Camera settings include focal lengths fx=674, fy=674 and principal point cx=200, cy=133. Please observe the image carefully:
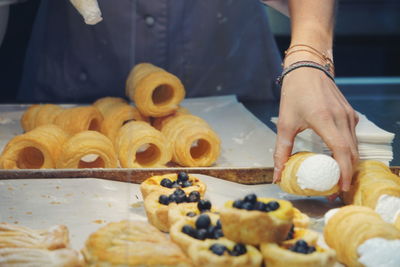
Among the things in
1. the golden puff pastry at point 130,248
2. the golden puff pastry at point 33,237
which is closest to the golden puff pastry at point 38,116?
the golden puff pastry at point 33,237

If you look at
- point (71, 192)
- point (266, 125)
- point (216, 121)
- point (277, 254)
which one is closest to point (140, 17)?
point (216, 121)

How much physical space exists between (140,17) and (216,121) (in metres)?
0.46

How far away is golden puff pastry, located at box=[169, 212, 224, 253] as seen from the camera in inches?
41.1

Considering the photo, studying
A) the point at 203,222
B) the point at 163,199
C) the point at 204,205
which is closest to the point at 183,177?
the point at 163,199

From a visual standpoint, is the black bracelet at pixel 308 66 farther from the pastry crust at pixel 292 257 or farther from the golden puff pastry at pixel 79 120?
the golden puff pastry at pixel 79 120

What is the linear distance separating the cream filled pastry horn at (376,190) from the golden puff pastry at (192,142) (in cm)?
55

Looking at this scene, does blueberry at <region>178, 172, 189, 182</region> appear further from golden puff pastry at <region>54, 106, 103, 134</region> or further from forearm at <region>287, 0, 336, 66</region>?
golden puff pastry at <region>54, 106, 103, 134</region>

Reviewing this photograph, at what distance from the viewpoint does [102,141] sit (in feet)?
5.92

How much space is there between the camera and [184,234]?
1.08 meters

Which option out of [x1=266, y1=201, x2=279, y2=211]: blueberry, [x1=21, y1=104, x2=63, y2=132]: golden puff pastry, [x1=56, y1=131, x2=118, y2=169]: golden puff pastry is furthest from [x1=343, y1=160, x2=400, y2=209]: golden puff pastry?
[x1=21, y1=104, x2=63, y2=132]: golden puff pastry

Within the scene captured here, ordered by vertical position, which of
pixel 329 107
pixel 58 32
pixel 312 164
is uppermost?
pixel 58 32

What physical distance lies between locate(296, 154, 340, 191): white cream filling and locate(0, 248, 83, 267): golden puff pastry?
1.69 ft

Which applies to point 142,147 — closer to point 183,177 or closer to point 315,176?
point 183,177

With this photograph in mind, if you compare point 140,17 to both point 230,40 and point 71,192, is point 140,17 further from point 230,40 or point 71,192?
point 71,192
